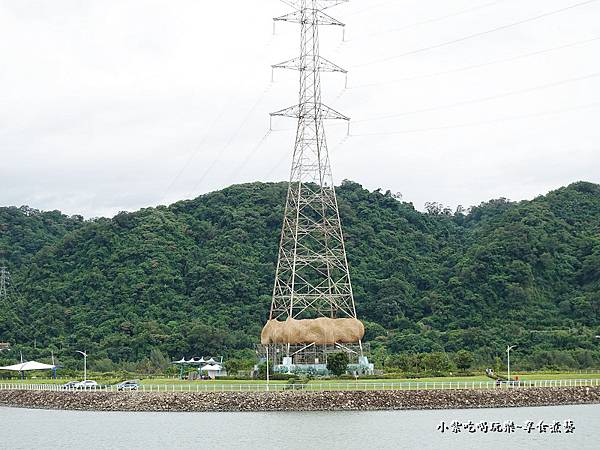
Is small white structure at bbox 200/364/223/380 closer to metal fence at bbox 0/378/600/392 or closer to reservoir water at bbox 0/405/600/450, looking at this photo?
metal fence at bbox 0/378/600/392

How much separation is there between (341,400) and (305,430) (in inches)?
318

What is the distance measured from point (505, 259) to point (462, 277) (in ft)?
16.9

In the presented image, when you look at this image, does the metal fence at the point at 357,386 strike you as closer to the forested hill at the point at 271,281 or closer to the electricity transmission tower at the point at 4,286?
the forested hill at the point at 271,281

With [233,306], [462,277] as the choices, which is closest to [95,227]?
[233,306]

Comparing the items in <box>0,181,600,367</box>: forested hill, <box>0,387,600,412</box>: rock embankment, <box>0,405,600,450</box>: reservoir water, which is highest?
<box>0,181,600,367</box>: forested hill

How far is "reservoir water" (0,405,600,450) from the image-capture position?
188 feet

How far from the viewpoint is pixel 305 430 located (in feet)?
205

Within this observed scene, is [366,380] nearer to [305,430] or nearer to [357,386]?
[357,386]

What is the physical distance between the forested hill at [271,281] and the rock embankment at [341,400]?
80.6 feet

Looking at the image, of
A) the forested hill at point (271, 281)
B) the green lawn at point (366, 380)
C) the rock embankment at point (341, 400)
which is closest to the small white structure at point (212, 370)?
the green lawn at point (366, 380)

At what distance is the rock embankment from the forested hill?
24577mm

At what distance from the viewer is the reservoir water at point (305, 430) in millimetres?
57438

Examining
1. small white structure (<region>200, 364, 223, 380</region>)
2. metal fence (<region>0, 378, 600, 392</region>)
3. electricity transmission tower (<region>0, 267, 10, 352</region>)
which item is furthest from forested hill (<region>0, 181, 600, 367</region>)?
metal fence (<region>0, 378, 600, 392</region>)

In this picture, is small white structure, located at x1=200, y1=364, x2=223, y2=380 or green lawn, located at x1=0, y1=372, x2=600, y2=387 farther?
small white structure, located at x1=200, y1=364, x2=223, y2=380
